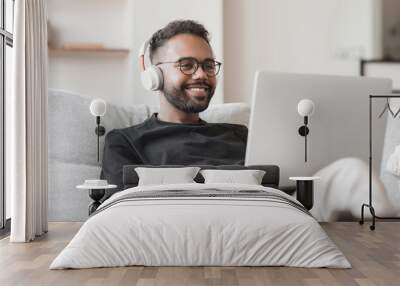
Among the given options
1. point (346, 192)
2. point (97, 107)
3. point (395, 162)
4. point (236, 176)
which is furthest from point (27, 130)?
point (395, 162)

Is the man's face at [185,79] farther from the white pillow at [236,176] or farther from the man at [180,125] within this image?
the white pillow at [236,176]

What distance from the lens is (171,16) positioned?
18.6 ft

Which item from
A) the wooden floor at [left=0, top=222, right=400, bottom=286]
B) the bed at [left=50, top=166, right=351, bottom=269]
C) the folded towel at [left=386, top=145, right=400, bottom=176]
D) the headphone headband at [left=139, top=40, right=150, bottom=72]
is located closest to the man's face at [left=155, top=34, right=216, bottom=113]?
the headphone headband at [left=139, top=40, right=150, bottom=72]

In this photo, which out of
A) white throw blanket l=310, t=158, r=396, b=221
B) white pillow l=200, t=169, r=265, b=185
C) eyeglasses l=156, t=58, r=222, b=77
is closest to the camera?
white pillow l=200, t=169, r=265, b=185

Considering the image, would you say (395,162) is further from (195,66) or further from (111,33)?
(111,33)

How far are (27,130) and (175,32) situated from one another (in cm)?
177

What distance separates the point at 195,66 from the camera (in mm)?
5395

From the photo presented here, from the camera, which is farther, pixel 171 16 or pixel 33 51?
pixel 171 16

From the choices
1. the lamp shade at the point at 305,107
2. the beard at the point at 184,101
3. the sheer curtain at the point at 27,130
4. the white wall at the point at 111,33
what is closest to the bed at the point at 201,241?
the sheer curtain at the point at 27,130

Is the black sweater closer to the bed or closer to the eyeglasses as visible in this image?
the eyeglasses

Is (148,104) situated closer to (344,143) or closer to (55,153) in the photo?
(55,153)

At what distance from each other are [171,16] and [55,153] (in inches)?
62.7

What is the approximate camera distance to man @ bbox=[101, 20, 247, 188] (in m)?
5.07

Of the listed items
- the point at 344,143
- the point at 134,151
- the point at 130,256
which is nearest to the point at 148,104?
the point at 134,151
